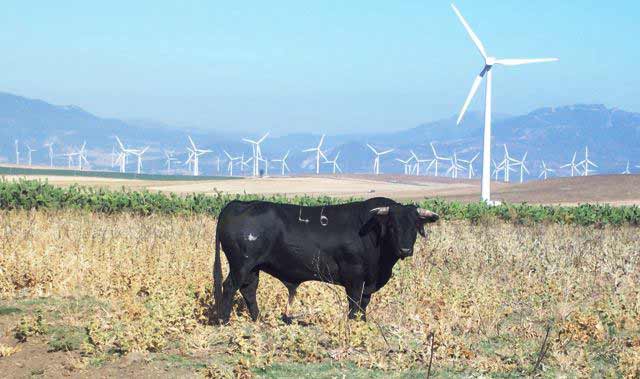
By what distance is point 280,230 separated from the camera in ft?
43.1

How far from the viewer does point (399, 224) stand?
12602 mm

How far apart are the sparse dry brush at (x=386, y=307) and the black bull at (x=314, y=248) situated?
420 millimetres

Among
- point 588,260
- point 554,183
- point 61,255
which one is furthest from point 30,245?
A: point 554,183

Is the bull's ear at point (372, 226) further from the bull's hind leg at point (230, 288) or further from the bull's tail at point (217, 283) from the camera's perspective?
the bull's tail at point (217, 283)

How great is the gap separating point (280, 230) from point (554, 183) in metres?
82.4

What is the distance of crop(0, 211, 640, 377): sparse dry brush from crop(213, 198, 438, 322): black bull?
0.42m

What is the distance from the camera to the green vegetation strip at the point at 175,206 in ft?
109

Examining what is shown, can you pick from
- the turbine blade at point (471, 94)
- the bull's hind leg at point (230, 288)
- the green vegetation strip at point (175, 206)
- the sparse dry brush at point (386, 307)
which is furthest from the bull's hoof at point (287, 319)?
the turbine blade at point (471, 94)

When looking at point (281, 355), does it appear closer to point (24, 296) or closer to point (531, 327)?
point (531, 327)

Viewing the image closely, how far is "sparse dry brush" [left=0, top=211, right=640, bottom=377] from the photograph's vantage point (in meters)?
10.8

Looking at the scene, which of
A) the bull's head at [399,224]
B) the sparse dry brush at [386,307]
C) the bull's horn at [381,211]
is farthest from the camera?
the bull's horn at [381,211]

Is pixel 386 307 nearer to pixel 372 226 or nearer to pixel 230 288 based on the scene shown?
pixel 372 226

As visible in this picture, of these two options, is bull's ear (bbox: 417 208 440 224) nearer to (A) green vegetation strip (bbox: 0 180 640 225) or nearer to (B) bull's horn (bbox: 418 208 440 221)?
(B) bull's horn (bbox: 418 208 440 221)

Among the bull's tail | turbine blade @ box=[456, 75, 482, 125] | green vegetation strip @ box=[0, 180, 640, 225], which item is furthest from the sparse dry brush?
turbine blade @ box=[456, 75, 482, 125]
